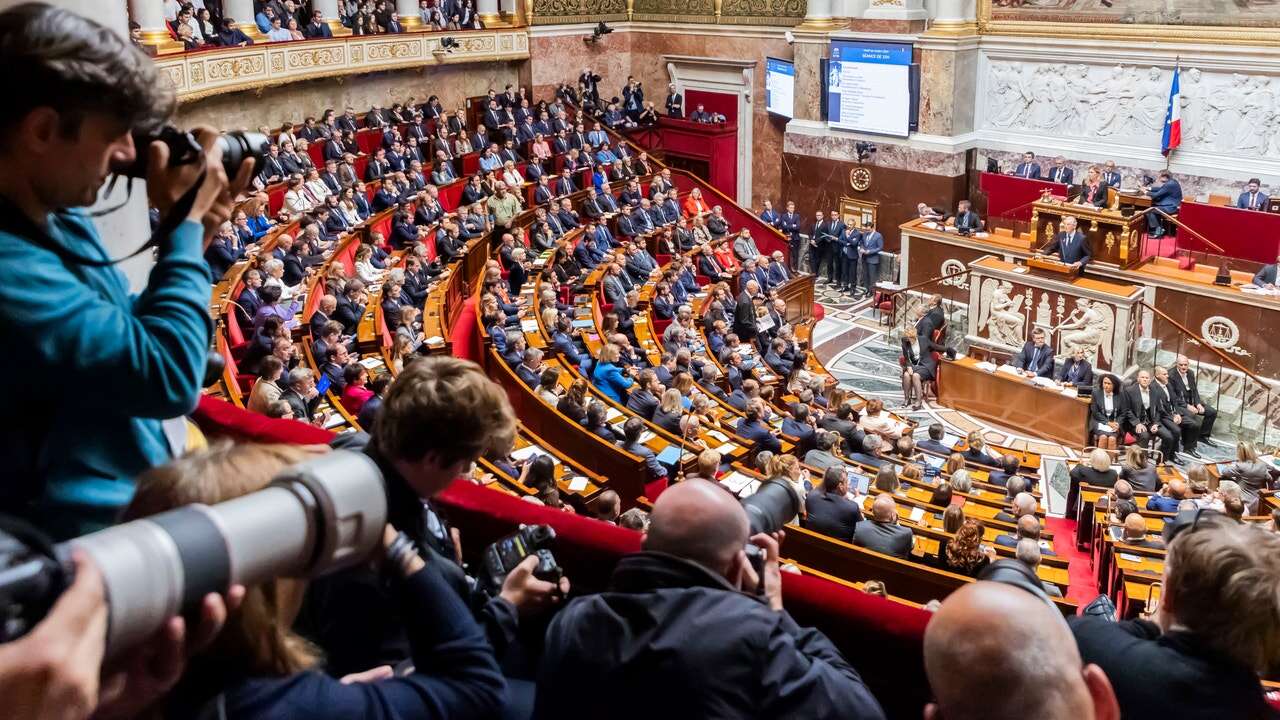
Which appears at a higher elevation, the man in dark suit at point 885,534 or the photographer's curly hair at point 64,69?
the photographer's curly hair at point 64,69

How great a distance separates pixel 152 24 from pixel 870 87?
11682 mm

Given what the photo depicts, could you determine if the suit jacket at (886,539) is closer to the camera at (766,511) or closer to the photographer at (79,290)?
the camera at (766,511)

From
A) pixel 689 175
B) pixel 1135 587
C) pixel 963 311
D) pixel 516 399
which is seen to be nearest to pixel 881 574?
pixel 1135 587

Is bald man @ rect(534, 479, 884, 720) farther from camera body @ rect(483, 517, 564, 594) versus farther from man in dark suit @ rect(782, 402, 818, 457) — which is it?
man in dark suit @ rect(782, 402, 818, 457)

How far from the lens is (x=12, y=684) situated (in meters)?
1.01

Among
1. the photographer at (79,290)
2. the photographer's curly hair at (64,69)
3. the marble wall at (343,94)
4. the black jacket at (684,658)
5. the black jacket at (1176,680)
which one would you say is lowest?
the black jacket at (1176,680)

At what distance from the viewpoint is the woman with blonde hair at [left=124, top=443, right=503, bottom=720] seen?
4.90 feet

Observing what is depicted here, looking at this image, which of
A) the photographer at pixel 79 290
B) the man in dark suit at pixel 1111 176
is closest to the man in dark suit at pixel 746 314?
the man in dark suit at pixel 1111 176

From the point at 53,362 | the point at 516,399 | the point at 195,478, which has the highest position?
the point at 53,362

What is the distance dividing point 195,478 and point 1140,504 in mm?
9008

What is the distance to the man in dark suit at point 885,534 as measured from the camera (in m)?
7.15

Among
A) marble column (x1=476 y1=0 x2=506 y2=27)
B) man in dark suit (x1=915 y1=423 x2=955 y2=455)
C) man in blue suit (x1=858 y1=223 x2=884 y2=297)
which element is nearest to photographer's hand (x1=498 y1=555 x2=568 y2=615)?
man in dark suit (x1=915 y1=423 x2=955 y2=455)

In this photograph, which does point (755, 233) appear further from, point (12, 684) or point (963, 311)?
point (12, 684)

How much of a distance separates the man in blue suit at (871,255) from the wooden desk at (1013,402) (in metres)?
4.80
